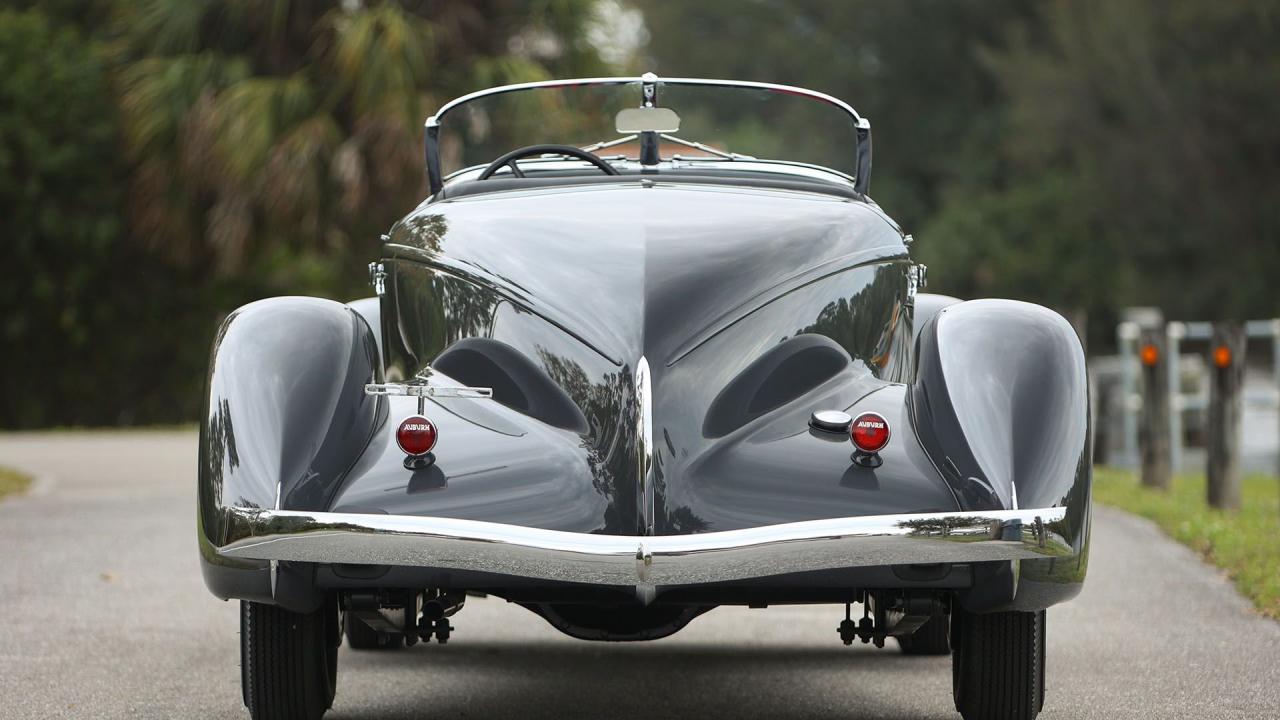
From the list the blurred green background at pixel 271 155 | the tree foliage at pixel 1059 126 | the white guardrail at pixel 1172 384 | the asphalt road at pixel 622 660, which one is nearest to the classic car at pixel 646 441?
the asphalt road at pixel 622 660

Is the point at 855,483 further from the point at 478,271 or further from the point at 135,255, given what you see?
the point at 135,255

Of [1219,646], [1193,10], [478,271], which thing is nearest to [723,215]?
[478,271]

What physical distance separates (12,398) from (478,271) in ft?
A: 54.2

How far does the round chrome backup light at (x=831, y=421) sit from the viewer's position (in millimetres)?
3734

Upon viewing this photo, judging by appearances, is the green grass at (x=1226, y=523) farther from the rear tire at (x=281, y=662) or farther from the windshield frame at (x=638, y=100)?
the rear tire at (x=281, y=662)

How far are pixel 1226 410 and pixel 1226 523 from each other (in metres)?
0.82

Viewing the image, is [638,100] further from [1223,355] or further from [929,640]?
[1223,355]

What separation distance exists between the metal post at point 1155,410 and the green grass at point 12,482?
7.08 m

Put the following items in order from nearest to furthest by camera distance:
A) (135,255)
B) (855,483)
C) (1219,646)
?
1. (855,483)
2. (1219,646)
3. (135,255)

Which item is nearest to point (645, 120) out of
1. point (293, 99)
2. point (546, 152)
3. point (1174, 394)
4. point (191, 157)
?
point (546, 152)

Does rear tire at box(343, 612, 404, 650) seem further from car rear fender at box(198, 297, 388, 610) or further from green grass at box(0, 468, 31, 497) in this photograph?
green grass at box(0, 468, 31, 497)

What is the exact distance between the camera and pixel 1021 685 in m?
3.99

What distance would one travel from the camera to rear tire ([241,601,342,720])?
396 centimetres

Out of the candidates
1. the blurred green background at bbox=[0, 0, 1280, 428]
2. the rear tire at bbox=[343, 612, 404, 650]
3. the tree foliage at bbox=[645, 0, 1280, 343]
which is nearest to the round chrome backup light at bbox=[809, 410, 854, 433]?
the rear tire at bbox=[343, 612, 404, 650]
